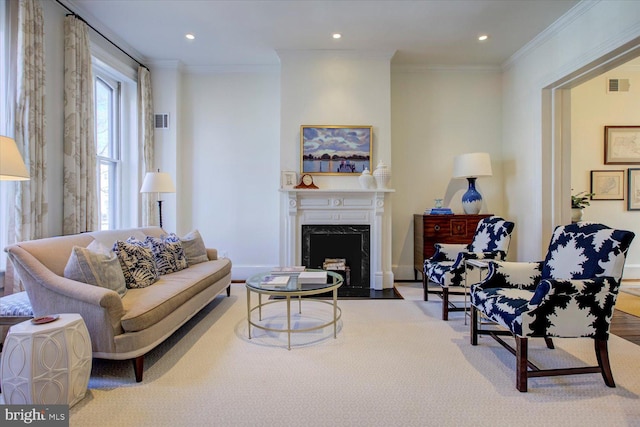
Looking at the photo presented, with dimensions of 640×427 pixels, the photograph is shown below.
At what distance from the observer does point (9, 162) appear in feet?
6.11

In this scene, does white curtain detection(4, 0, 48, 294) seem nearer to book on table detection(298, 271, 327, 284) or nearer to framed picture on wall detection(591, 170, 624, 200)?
book on table detection(298, 271, 327, 284)

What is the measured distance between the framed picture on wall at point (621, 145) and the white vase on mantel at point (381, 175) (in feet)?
Result: 11.1

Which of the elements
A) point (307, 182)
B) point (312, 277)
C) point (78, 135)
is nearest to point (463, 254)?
point (312, 277)

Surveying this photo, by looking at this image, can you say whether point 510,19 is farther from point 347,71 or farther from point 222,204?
point 222,204

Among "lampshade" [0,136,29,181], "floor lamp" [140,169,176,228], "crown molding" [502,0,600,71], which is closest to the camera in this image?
"lampshade" [0,136,29,181]

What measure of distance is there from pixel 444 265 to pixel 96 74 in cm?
462

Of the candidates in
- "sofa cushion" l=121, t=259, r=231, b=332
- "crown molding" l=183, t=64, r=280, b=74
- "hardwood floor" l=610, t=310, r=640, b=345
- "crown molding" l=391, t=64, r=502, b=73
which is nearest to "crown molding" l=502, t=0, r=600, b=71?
"crown molding" l=391, t=64, r=502, b=73

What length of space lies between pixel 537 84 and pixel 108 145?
549cm

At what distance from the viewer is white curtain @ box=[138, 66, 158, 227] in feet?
14.7

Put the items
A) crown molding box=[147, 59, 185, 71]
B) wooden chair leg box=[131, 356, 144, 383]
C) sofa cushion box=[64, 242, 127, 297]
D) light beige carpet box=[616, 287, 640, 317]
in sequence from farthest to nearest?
crown molding box=[147, 59, 185, 71] < light beige carpet box=[616, 287, 640, 317] < sofa cushion box=[64, 242, 127, 297] < wooden chair leg box=[131, 356, 144, 383]

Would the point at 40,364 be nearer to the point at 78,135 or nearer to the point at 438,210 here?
the point at 78,135

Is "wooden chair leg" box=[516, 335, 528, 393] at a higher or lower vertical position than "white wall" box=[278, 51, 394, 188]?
lower

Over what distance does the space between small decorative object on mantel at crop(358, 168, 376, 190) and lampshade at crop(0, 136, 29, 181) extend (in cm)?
332

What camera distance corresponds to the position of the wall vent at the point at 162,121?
475 centimetres
